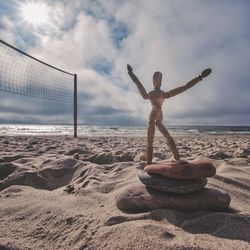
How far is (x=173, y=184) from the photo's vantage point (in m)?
2.22

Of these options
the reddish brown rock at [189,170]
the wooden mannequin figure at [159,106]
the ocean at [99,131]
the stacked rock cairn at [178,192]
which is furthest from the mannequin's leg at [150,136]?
the ocean at [99,131]

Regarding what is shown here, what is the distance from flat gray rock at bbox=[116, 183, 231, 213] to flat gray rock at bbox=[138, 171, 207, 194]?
0.06 m

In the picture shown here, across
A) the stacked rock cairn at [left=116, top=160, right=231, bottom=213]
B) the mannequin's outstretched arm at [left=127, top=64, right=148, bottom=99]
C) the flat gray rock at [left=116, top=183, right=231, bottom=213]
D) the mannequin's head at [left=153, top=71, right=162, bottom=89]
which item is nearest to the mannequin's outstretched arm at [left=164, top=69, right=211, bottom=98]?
the mannequin's head at [left=153, top=71, right=162, bottom=89]

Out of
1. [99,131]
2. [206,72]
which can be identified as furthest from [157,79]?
[99,131]

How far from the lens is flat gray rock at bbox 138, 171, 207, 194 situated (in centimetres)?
221

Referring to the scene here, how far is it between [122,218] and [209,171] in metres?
0.79

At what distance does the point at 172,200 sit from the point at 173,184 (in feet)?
0.43

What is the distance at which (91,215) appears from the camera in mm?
2242

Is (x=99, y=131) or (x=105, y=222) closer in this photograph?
(x=105, y=222)

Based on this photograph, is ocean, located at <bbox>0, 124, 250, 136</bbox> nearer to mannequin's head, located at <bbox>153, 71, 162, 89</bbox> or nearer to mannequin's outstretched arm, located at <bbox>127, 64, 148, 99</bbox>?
mannequin's outstretched arm, located at <bbox>127, 64, 148, 99</bbox>

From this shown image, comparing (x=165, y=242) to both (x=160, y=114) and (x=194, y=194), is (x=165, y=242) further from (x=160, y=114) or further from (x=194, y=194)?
(x=160, y=114)

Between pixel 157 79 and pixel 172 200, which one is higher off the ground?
pixel 157 79

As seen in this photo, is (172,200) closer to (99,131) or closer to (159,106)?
(159,106)

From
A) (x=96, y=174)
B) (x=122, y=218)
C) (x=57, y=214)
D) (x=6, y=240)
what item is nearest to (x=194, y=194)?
(x=122, y=218)
